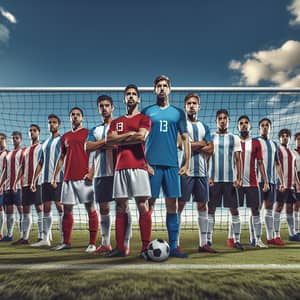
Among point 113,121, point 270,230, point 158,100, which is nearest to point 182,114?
point 158,100

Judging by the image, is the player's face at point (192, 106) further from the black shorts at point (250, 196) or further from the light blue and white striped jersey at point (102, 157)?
the black shorts at point (250, 196)

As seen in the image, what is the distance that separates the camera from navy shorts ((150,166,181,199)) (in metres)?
4.38

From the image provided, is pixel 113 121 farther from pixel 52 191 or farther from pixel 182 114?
pixel 52 191

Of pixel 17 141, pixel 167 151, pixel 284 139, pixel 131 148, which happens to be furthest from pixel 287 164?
pixel 17 141

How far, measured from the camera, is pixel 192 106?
521 cm

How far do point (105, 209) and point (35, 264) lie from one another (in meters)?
1.20

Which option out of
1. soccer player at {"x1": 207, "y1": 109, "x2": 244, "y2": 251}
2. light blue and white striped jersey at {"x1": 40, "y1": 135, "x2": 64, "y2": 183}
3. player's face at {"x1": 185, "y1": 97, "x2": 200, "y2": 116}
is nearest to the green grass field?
soccer player at {"x1": 207, "y1": 109, "x2": 244, "y2": 251}

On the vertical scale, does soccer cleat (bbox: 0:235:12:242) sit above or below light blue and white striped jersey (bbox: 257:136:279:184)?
below

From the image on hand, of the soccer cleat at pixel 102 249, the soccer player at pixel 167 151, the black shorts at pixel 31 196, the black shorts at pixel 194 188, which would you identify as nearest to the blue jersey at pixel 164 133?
the soccer player at pixel 167 151

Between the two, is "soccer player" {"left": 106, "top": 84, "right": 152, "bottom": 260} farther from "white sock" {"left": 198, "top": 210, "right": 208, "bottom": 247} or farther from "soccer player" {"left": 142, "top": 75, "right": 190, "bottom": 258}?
"white sock" {"left": 198, "top": 210, "right": 208, "bottom": 247}

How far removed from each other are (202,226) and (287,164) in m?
2.07

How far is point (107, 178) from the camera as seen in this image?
4.88 meters

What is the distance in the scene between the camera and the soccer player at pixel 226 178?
523cm

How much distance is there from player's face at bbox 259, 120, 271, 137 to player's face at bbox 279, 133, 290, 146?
0.31 meters
